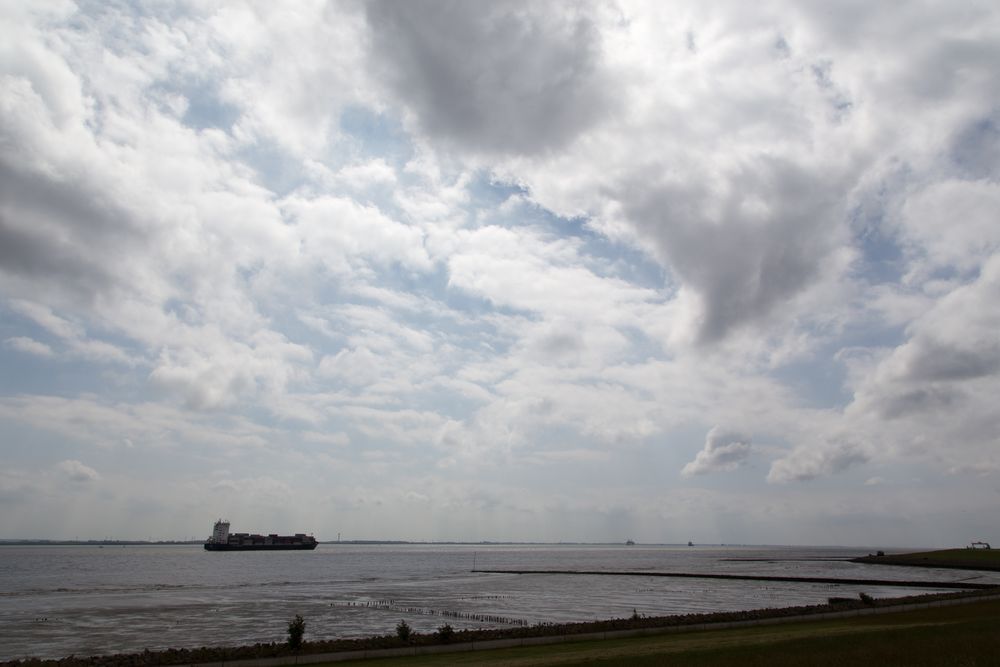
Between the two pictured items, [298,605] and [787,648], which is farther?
[298,605]

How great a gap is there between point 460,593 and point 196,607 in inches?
1391

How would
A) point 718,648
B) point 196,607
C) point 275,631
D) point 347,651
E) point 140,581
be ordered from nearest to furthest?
point 718,648 → point 347,651 → point 275,631 → point 196,607 → point 140,581

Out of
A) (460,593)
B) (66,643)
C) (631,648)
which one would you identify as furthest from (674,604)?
(66,643)

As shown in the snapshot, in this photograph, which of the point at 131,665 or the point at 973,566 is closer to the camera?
the point at 131,665

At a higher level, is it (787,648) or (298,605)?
(298,605)

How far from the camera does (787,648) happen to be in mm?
28266

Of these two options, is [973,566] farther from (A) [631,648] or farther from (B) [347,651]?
(B) [347,651]

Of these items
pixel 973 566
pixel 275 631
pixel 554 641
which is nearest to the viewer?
pixel 554 641

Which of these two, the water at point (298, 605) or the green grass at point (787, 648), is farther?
the water at point (298, 605)

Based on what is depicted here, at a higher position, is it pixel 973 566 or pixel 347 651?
pixel 973 566

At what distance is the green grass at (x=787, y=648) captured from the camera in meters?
24.0

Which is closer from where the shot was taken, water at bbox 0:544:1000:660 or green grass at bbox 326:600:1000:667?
green grass at bbox 326:600:1000:667

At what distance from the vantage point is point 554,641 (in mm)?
38562

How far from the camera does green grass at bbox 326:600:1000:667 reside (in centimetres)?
2403
